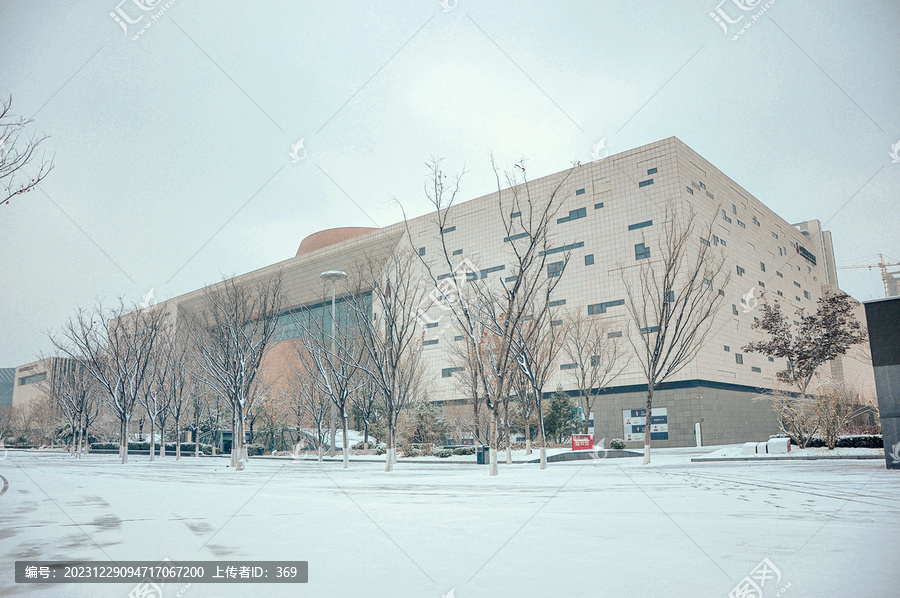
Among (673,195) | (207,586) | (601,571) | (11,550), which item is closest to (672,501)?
(601,571)

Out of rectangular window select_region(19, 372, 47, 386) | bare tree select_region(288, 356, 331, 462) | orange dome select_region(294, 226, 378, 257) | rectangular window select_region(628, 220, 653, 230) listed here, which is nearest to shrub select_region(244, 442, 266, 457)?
bare tree select_region(288, 356, 331, 462)

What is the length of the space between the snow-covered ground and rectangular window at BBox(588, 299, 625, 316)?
38460mm

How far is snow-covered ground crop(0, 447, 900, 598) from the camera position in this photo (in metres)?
5.25

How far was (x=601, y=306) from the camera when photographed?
2087 inches

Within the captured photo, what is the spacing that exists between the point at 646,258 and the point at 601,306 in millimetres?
5568

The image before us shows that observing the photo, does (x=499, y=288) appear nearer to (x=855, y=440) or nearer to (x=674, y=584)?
(x=855, y=440)

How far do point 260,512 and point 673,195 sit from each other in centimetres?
4512

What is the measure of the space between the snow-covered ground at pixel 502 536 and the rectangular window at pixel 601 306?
38460 mm

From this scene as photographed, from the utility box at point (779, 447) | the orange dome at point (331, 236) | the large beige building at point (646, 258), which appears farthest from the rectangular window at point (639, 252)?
the orange dome at point (331, 236)

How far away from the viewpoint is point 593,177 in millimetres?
54719

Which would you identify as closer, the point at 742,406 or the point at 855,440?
the point at 855,440

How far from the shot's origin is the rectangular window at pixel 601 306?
52.1m

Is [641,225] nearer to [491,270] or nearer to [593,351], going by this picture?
[593,351]

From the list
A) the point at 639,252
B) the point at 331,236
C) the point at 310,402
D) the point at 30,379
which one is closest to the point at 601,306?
the point at 639,252
